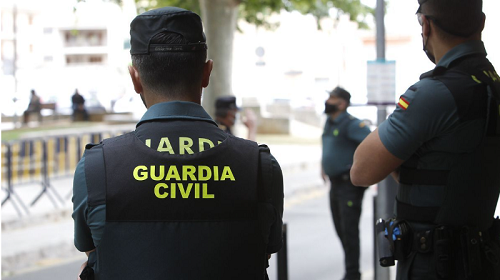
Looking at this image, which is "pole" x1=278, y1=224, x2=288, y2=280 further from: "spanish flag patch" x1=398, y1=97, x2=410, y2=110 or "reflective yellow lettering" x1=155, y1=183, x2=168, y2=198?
"reflective yellow lettering" x1=155, y1=183, x2=168, y2=198

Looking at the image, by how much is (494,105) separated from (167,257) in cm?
137

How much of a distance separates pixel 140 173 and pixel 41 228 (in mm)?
8512

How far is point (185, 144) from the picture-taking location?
1872 millimetres

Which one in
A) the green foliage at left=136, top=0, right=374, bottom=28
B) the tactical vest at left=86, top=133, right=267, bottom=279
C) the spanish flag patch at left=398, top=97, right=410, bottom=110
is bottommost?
the tactical vest at left=86, top=133, right=267, bottom=279

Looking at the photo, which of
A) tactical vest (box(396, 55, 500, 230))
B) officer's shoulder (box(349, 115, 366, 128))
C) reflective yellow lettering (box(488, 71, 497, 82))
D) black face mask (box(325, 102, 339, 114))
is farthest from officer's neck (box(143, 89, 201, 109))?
black face mask (box(325, 102, 339, 114))

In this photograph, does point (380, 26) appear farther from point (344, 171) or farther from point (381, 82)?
point (344, 171)

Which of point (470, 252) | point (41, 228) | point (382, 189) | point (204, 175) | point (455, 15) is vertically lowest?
point (41, 228)

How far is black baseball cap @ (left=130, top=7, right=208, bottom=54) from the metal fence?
9469 millimetres

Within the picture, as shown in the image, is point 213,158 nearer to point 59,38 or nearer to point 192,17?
point 192,17

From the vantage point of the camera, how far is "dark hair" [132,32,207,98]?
76.3 inches

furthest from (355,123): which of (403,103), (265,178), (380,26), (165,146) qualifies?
(165,146)

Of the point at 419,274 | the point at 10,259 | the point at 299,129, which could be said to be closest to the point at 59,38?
the point at 299,129

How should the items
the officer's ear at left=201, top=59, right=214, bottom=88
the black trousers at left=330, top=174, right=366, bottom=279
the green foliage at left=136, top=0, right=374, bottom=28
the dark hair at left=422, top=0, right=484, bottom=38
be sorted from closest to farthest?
the officer's ear at left=201, top=59, right=214, bottom=88, the dark hair at left=422, top=0, right=484, bottom=38, the black trousers at left=330, top=174, right=366, bottom=279, the green foliage at left=136, top=0, right=374, bottom=28

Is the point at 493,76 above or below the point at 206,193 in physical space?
above
